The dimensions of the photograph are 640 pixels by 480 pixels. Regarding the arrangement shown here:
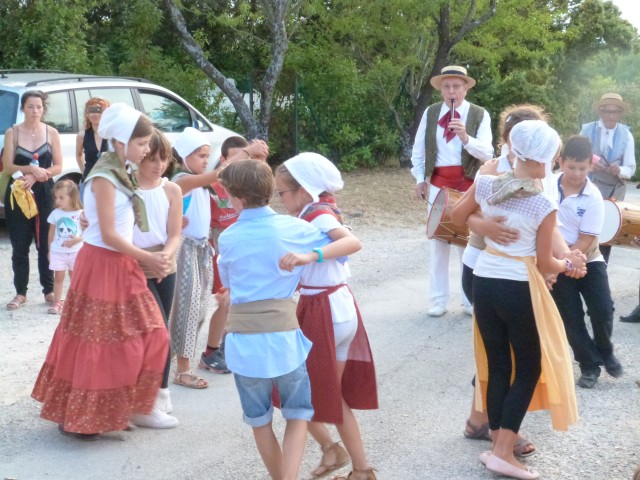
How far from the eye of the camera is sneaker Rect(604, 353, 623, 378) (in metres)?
5.94

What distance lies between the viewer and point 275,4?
13711 millimetres

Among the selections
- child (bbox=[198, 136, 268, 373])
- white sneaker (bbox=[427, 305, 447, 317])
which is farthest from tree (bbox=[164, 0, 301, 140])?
child (bbox=[198, 136, 268, 373])

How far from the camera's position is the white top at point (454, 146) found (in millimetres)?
7081

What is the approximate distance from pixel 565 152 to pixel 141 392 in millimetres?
2876

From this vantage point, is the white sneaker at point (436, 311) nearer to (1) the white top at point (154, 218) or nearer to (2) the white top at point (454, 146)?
(2) the white top at point (454, 146)

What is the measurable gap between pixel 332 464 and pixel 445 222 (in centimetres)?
275

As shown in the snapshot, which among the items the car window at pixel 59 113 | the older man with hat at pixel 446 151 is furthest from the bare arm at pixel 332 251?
the car window at pixel 59 113

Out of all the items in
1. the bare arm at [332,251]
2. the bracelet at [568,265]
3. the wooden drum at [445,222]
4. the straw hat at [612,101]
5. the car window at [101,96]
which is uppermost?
the straw hat at [612,101]

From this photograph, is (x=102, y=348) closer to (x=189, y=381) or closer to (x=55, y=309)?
(x=189, y=381)

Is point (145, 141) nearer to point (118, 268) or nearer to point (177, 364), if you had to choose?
point (118, 268)

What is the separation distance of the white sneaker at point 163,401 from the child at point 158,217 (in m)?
0.02

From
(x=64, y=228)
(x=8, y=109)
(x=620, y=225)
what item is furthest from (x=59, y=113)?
(x=620, y=225)

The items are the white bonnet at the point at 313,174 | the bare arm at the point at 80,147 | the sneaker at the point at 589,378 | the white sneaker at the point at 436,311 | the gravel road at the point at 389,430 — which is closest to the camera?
the white bonnet at the point at 313,174

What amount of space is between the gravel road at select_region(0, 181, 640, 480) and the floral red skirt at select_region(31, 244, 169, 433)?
22cm
